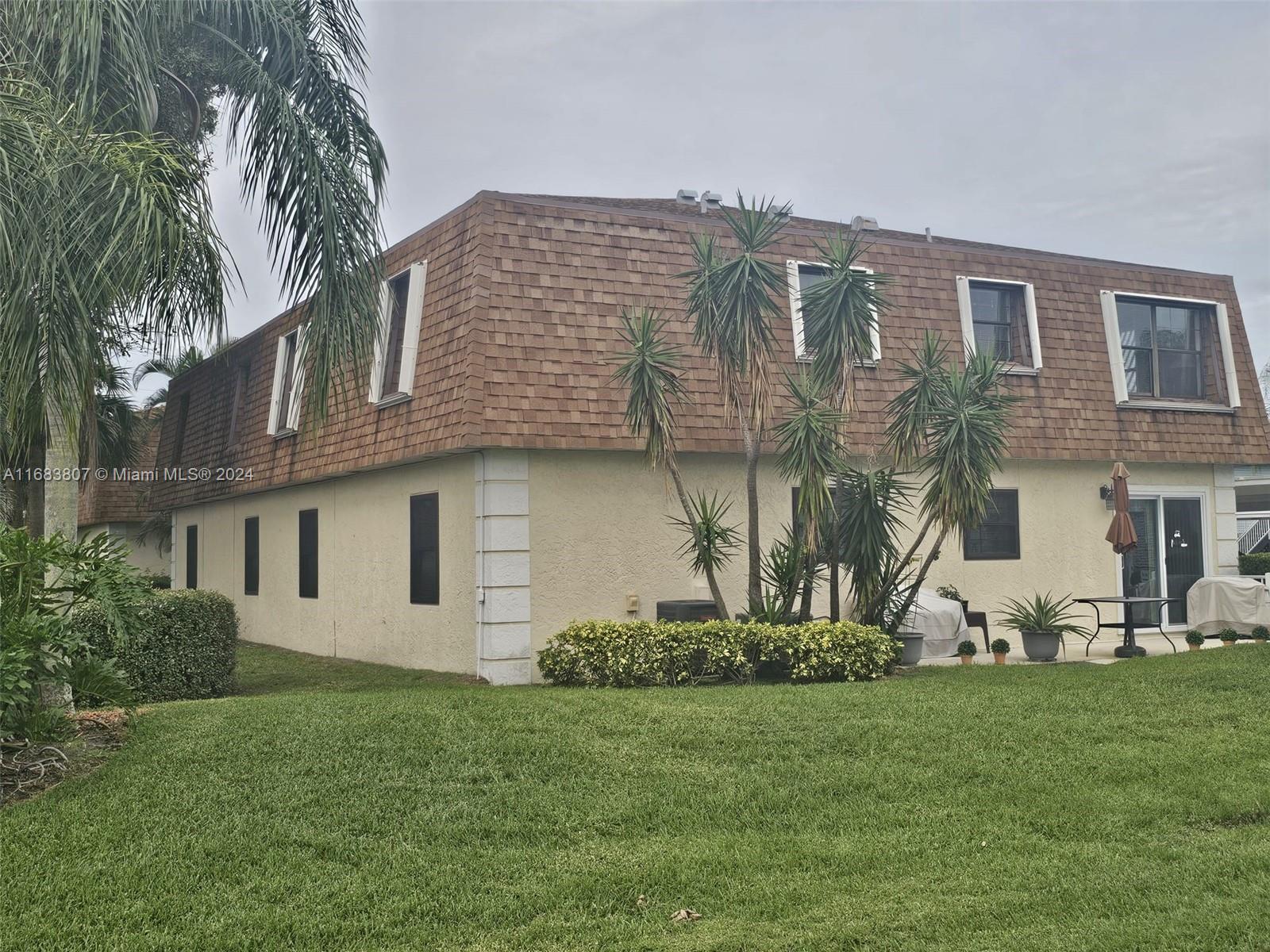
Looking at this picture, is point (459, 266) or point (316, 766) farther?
point (459, 266)

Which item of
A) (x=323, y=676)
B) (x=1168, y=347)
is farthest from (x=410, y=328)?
(x=1168, y=347)

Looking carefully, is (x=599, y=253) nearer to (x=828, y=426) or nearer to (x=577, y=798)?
(x=828, y=426)

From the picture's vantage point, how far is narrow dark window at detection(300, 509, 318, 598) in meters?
18.2

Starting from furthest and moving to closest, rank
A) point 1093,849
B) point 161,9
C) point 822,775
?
point 161,9
point 822,775
point 1093,849

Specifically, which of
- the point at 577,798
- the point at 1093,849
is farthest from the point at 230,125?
the point at 1093,849

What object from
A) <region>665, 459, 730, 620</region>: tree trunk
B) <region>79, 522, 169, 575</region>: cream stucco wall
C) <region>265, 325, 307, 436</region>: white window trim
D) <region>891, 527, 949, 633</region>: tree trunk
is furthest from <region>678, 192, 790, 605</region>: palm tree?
<region>79, 522, 169, 575</region>: cream stucco wall

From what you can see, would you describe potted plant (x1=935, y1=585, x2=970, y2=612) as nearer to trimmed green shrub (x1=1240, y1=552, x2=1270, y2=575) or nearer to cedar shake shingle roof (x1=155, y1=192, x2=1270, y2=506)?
cedar shake shingle roof (x1=155, y1=192, x2=1270, y2=506)

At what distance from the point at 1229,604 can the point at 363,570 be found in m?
12.3

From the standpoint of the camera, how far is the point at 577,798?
7164mm

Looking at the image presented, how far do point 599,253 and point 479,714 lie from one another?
676 centimetres

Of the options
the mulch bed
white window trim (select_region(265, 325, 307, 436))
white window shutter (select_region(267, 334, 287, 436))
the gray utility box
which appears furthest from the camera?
white window shutter (select_region(267, 334, 287, 436))

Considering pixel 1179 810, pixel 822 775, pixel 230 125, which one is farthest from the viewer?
pixel 230 125

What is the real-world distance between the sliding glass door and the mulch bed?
14.6 metres

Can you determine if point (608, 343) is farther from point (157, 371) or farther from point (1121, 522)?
point (157, 371)
